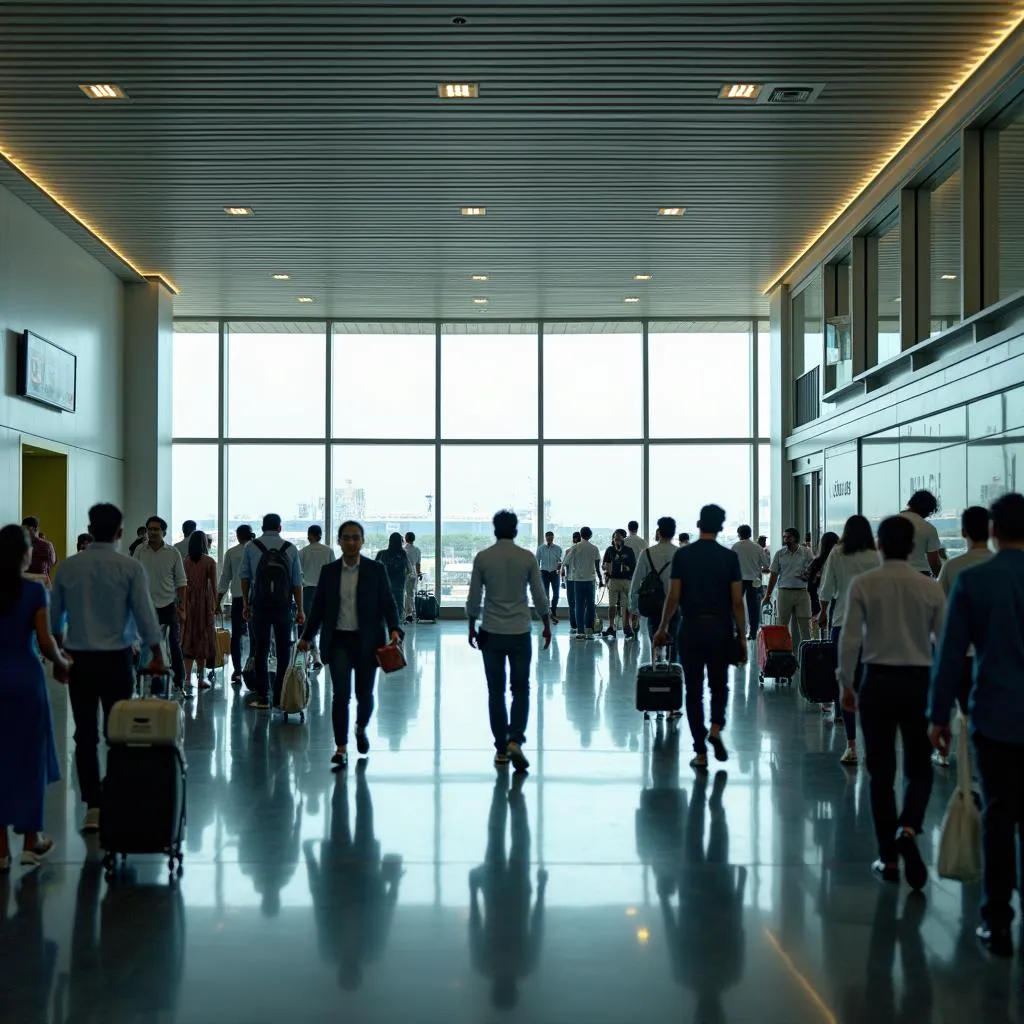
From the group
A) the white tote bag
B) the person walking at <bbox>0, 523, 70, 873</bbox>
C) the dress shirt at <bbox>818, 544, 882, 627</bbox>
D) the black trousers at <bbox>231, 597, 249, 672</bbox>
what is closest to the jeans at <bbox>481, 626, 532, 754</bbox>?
the dress shirt at <bbox>818, 544, 882, 627</bbox>

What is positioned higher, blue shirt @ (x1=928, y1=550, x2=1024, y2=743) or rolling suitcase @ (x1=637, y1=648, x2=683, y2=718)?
blue shirt @ (x1=928, y1=550, x2=1024, y2=743)

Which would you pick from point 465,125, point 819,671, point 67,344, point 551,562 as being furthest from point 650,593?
point 67,344

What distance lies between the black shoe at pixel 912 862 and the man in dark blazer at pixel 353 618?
384 cm

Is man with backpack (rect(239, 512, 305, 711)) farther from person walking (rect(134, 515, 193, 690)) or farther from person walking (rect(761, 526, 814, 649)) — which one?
person walking (rect(761, 526, 814, 649))

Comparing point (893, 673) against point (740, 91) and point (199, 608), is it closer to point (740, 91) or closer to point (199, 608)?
point (740, 91)

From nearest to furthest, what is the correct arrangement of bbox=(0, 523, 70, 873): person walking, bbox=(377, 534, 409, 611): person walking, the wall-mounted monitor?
bbox=(0, 523, 70, 873): person walking, the wall-mounted monitor, bbox=(377, 534, 409, 611): person walking

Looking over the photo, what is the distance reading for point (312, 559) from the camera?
12906 millimetres

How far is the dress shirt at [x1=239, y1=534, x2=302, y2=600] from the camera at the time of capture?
33.5 feet

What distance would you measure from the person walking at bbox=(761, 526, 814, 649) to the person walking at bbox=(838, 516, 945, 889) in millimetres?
6790

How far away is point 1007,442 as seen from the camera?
1016 centimetres

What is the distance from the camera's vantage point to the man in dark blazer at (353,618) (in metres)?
7.80

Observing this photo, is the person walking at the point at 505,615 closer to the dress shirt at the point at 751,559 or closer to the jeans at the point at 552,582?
the dress shirt at the point at 751,559

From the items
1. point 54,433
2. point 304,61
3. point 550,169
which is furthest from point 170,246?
point 304,61

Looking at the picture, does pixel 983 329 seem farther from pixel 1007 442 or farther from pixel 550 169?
pixel 550 169
